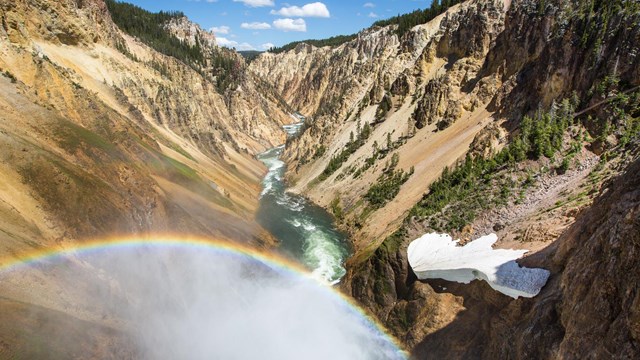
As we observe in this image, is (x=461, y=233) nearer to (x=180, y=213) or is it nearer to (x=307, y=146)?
(x=180, y=213)

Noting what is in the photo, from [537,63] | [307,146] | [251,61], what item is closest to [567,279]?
[537,63]

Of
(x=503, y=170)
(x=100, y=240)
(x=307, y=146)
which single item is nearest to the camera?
(x=100, y=240)

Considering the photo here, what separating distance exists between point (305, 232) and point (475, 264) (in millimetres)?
21898

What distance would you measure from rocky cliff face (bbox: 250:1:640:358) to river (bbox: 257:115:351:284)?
1.66m

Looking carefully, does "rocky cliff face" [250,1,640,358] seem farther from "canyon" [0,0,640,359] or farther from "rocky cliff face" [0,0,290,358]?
A: "rocky cliff face" [0,0,290,358]

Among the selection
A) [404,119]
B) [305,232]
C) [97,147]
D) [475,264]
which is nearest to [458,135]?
[404,119]

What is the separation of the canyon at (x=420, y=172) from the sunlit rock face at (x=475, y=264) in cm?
41

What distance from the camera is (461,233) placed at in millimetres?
22984

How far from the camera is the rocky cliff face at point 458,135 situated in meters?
19.1

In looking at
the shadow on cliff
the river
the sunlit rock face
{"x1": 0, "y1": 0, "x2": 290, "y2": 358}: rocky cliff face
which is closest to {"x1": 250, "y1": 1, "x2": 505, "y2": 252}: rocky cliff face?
the river

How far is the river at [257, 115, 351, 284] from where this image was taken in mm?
31328

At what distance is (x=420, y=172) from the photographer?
1555 inches

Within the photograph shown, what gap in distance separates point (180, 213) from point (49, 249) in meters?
11.4

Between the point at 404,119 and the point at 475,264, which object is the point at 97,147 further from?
the point at 404,119
